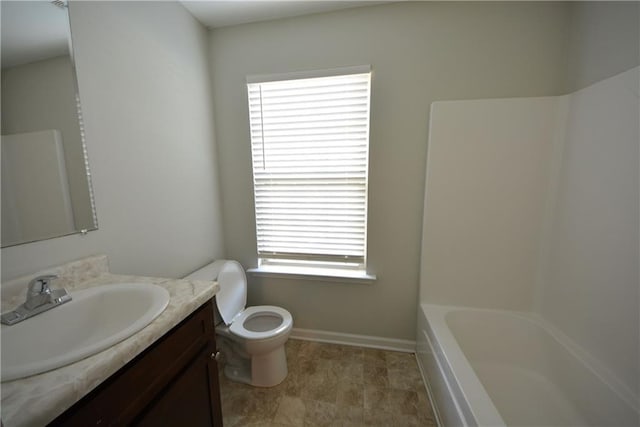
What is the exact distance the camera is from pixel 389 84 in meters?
1.58

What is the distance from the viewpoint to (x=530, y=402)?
1306mm

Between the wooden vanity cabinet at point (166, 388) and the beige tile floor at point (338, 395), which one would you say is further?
the beige tile floor at point (338, 395)

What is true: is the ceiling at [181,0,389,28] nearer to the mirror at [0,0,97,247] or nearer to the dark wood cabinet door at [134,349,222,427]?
the mirror at [0,0,97,247]

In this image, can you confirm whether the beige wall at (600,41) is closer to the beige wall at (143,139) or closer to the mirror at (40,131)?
the beige wall at (143,139)

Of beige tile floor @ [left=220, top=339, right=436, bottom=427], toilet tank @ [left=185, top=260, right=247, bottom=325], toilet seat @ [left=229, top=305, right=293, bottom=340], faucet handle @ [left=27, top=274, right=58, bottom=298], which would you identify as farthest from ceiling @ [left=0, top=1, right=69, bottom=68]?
beige tile floor @ [left=220, top=339, right=436, bottom=427]

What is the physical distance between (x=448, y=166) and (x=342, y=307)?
1302 mm

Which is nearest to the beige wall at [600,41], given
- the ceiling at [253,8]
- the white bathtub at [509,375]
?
the ceiling at [253,8]

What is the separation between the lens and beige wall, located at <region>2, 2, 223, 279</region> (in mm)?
1002

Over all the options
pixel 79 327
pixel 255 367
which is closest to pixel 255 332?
pixel 255 367

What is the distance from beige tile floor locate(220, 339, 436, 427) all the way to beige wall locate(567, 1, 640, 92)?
207 centimetres

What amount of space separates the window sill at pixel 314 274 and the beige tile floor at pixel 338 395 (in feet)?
1.92

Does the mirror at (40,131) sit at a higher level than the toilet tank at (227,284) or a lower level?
higher

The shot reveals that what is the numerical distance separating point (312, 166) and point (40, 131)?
4.35 feet

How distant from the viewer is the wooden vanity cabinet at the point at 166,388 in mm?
561
